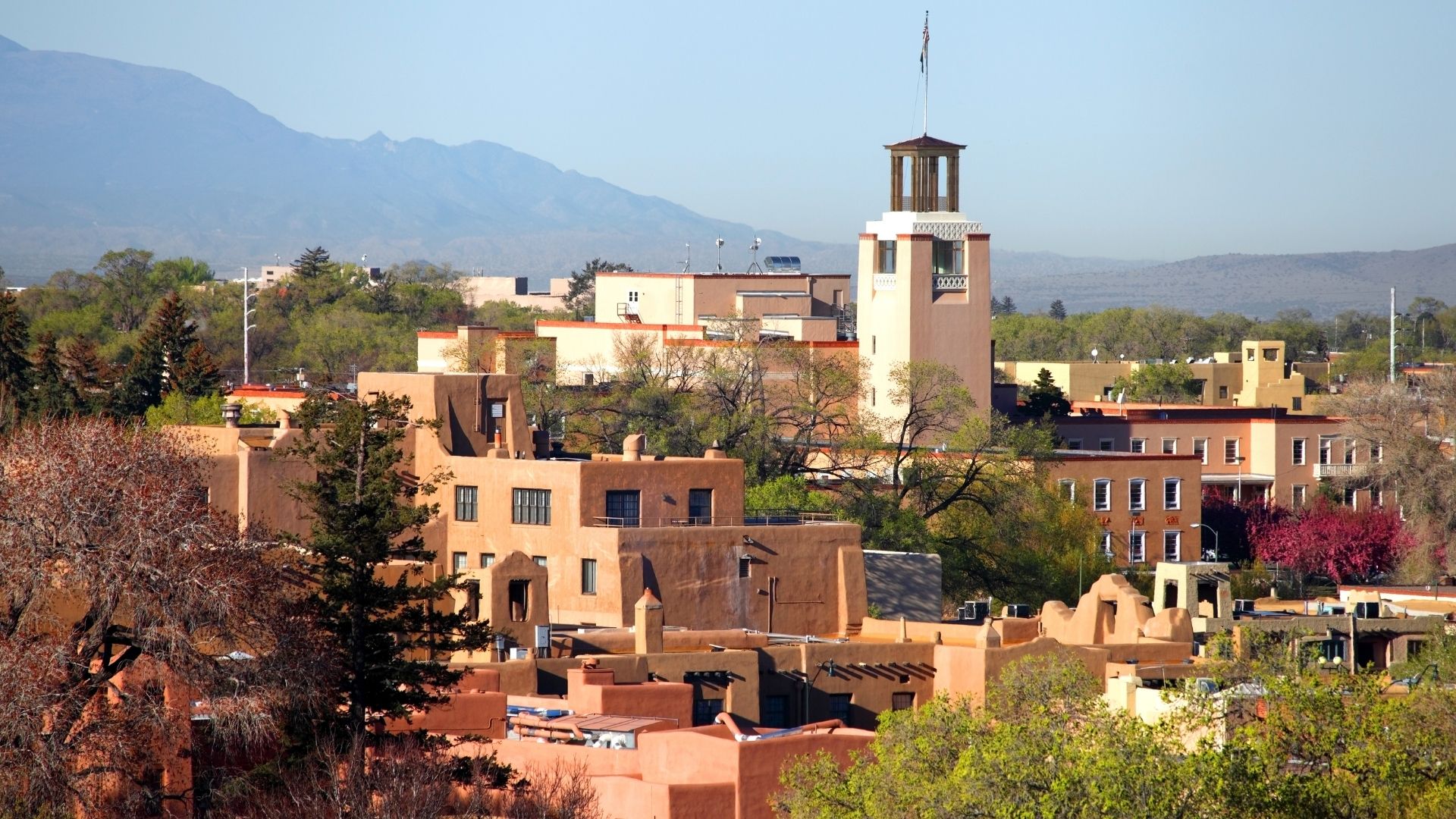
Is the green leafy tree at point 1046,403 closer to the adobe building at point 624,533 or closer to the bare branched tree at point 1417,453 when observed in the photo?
the bare branched tree at point 1417,453

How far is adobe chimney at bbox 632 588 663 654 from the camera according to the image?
47.9 metres

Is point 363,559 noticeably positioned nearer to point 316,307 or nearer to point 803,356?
point 803,356

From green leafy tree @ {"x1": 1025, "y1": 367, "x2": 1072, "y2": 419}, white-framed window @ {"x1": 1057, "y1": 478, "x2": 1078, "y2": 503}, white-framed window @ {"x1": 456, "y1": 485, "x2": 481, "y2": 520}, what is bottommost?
white-framed window @ {"x1": 1057, "y1": 478, "x2": 1078, "y2": 503}

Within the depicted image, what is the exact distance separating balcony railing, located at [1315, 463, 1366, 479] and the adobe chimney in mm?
57720

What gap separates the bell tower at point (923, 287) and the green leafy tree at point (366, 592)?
2319 inches

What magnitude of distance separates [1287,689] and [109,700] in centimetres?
1555

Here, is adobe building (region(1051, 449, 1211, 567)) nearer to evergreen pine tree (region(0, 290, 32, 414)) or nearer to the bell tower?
the bell tower

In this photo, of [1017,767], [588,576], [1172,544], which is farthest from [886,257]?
[1017,767]

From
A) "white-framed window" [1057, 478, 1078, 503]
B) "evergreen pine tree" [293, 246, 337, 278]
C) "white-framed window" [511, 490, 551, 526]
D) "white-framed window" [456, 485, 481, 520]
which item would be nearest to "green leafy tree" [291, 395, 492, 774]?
"white-framed window" [511, 490, 551, 526]

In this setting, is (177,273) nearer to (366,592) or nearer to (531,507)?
(531,507)

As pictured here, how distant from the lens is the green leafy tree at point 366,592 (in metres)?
36.4

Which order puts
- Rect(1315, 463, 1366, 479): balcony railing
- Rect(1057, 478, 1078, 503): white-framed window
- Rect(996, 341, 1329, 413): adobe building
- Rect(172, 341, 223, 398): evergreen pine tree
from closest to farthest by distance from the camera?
Rect(1057, 478, 1078, 503): white-framed window < Rect(172, 341, 223, 398): evergreen pine tree < Rect(1315, 463, 1366, 479): balcony railing < Rect(996, 341, 1329, 413): adobe building

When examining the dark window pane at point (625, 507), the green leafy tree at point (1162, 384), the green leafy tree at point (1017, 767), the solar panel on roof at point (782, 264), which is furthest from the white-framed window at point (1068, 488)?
the green leafy tree at point (1017, 767)

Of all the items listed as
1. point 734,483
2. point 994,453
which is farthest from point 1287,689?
point 994,453
